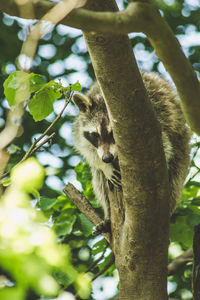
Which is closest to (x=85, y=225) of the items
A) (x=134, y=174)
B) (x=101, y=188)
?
(x=101, y=188)

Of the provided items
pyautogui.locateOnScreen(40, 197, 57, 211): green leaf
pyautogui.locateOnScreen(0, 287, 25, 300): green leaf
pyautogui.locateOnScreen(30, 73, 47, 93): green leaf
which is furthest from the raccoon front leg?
pyautogui.locateOnScreen(0, 287, 25, 300): green leaf

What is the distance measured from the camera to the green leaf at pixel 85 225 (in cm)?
475

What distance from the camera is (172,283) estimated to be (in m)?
6.28

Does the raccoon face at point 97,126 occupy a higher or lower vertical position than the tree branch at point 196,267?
higher

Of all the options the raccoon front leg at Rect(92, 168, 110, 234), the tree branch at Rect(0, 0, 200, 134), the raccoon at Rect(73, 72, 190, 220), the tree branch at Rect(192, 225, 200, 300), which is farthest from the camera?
the raccoon front leg at Rect(92, 168, 110, 234)

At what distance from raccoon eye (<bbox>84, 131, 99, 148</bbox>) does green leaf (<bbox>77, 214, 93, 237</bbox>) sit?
1053 mm

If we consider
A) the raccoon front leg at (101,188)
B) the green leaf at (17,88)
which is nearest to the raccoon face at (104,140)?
the raccoon front leg at (101,188)

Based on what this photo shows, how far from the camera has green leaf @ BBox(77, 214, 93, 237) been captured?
4.75m

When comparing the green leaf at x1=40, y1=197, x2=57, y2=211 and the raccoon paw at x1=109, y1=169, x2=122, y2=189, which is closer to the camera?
the raccoon paw at x1=109, y1=169, x2=122, y2=189

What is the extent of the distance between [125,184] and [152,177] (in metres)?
0.25

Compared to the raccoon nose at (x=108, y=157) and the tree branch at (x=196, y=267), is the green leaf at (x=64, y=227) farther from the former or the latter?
the tree branch at (x=196, y=267)

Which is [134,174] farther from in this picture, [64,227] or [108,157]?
[64,227]

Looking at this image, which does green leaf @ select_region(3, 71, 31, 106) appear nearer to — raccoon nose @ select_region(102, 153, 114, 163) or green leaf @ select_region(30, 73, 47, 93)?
green leaf @ select_region(30, 73, 47, 93)

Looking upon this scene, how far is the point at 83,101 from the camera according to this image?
18.7 ft
